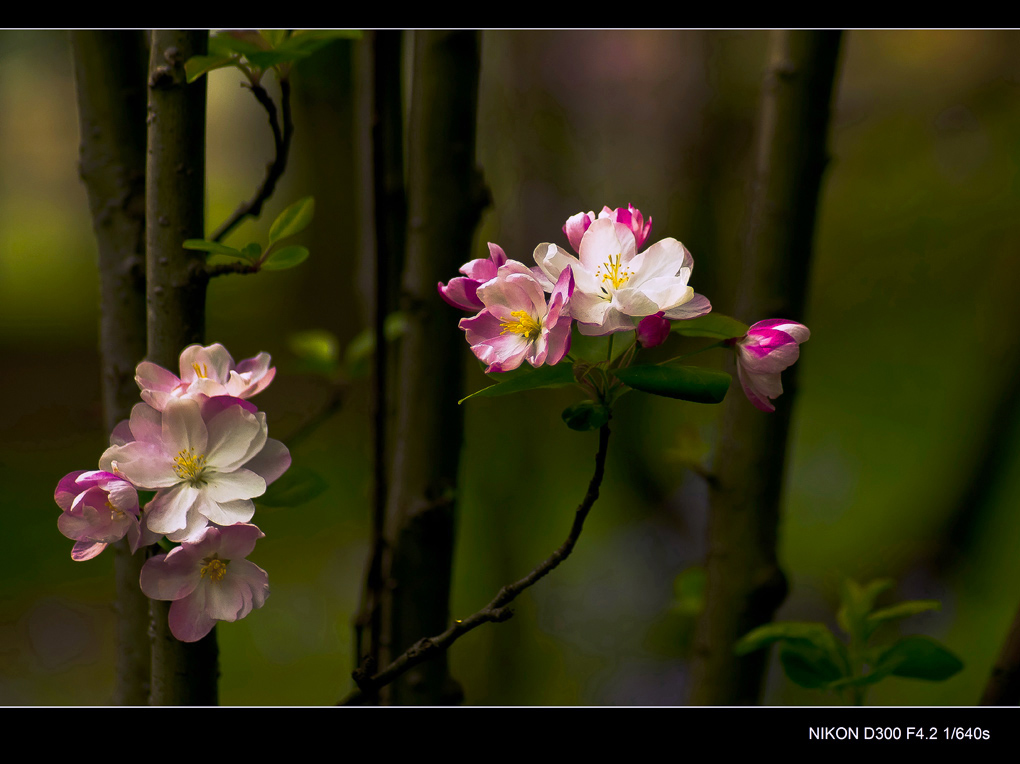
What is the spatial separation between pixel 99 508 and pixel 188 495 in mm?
42

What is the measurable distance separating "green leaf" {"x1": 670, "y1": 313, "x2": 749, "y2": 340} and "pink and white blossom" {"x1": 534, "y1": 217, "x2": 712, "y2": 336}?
0.05 ft

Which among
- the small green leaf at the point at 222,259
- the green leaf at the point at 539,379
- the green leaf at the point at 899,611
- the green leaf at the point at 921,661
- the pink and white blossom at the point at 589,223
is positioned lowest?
the green leaf at the point at 921,661

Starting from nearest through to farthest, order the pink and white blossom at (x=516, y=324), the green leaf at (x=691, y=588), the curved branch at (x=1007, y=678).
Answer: the pink and white blossom at (x=516, y=324) → the curved branch at (x=1007, y=678) → the green leaf at (x=691, y=588)

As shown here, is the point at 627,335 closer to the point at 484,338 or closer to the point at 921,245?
the point at 484,338

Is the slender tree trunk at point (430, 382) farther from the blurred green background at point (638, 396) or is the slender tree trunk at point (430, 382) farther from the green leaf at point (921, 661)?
the blurred green background at point (638, 396)

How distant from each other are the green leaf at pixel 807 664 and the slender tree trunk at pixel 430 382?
11.7 inches

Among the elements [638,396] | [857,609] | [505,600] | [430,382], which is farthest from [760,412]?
[638,396]

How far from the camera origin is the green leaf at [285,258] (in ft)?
1.30

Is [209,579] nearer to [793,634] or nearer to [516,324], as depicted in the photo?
[516,324]

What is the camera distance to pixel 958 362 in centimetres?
136

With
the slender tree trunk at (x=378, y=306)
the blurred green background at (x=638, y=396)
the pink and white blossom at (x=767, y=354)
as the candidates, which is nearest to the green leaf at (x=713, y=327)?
the pink and white blossom at (x=767, y=354)

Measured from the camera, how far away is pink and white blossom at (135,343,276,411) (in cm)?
34

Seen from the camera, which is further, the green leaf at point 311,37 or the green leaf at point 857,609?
the green leaf at point 857,609

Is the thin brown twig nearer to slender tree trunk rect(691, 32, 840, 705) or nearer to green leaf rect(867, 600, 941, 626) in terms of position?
green leaf rect(867, 600, 941, 626)
